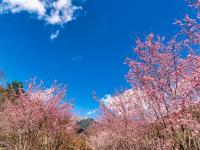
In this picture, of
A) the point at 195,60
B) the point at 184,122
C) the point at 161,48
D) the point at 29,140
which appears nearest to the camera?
the point at 195,60

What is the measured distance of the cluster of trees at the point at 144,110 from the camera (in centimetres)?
1239

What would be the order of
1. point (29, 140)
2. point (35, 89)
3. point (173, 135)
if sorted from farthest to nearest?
point (35, 89) < point (29, 140) < point (173, 135)

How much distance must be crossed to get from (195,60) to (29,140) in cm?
1503

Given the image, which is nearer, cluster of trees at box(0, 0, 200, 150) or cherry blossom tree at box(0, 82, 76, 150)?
cluster of trees at box(0, 0, 200, 150)

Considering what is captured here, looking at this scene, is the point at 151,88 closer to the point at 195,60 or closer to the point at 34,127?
the point at 195,60

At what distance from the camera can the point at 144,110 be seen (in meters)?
19.6

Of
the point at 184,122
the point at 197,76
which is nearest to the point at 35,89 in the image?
the point at 184,122

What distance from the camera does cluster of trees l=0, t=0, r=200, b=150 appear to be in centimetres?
1239

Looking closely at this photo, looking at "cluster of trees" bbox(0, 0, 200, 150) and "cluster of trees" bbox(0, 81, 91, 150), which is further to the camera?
"cluster of trees" bbox(0, 81, 91, 150)

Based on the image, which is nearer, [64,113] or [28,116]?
[28,116]

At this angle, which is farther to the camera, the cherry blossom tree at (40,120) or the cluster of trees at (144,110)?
the cherry blossom tree at (40,120)

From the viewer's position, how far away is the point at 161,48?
1543 cm

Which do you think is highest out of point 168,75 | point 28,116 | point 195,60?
point 28,116

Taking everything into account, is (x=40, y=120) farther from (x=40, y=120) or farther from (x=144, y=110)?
(x=144, y=110)
